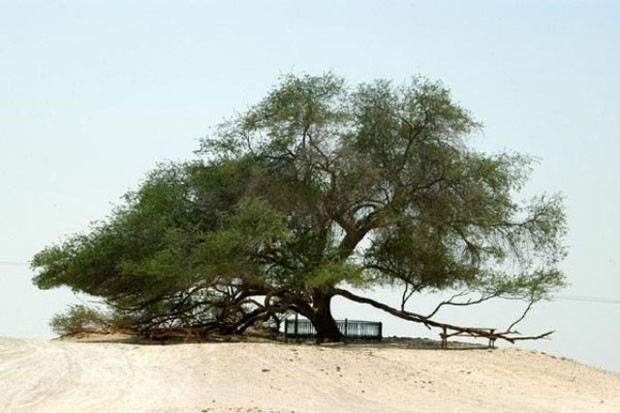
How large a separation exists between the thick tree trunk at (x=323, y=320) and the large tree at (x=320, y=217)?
44 millimetres

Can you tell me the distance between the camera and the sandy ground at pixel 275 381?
21922mm

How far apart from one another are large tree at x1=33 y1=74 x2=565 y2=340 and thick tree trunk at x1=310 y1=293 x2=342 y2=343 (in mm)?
44

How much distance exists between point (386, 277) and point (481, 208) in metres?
4.00

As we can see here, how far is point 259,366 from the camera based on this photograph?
Result: 2577 centimetres

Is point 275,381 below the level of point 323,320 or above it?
below

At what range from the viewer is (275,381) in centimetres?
2459

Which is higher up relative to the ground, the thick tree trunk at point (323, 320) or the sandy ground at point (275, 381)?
the thick tree trunk at point (323, 320)

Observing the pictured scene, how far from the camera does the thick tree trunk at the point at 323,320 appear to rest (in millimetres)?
34844

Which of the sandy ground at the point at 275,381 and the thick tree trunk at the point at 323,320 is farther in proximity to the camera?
the thick tree trunk at the point at 323,320

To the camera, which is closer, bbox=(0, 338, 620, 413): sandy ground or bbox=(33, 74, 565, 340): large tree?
bbox=(0, 338, 620, 413): sandy ground

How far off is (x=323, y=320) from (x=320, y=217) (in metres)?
3.41

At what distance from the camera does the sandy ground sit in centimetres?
2192

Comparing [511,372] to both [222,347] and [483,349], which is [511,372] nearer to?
[483,349]

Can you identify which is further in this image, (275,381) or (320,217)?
(320,217)
